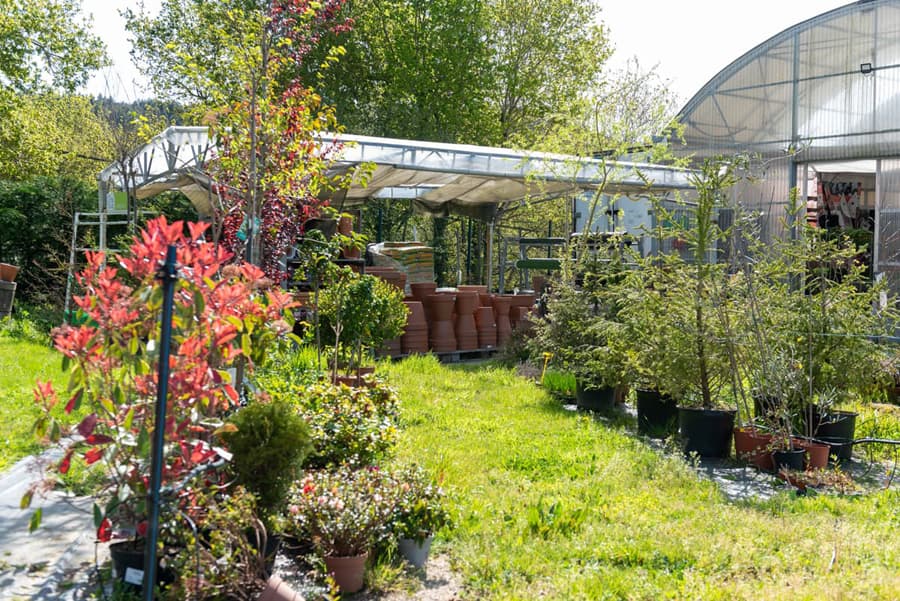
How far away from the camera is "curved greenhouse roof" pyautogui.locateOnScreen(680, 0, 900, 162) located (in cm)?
1355

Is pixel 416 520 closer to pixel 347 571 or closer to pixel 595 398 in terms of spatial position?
pixel 347 571

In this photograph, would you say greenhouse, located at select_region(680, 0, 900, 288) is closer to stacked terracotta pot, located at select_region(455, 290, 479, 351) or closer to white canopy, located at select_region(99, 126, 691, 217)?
white canopy, located at select_region(99, 126, 691, 217)

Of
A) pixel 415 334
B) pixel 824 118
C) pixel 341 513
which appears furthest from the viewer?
pixel 824 118

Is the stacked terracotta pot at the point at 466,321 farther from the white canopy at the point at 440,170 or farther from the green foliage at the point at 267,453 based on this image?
the green foliage at the point at 267,453

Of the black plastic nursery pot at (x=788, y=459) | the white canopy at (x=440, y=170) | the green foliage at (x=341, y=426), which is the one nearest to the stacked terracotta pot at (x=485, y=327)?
the white canopy at (x=440, y=170)

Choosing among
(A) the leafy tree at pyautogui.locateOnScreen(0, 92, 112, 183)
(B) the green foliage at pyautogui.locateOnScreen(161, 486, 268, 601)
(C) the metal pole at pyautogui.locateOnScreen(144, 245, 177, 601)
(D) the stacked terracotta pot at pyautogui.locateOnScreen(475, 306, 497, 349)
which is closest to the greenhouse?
(D) the stacked terracotta pot at pyautogui.locateOnScreen(475, 306, 497, 349)

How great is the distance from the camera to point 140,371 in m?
3.22

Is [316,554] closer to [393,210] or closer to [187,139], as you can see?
[187,139]

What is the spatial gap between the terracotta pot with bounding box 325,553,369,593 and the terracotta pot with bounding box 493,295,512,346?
9309 mm

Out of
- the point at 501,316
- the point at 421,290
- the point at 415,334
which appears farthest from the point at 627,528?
the point at 501,316

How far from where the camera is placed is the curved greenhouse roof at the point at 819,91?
44.5 ft

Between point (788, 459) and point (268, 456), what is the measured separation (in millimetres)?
3872

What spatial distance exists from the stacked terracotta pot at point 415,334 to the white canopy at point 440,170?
70.0 inches

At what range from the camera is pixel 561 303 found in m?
8.66
